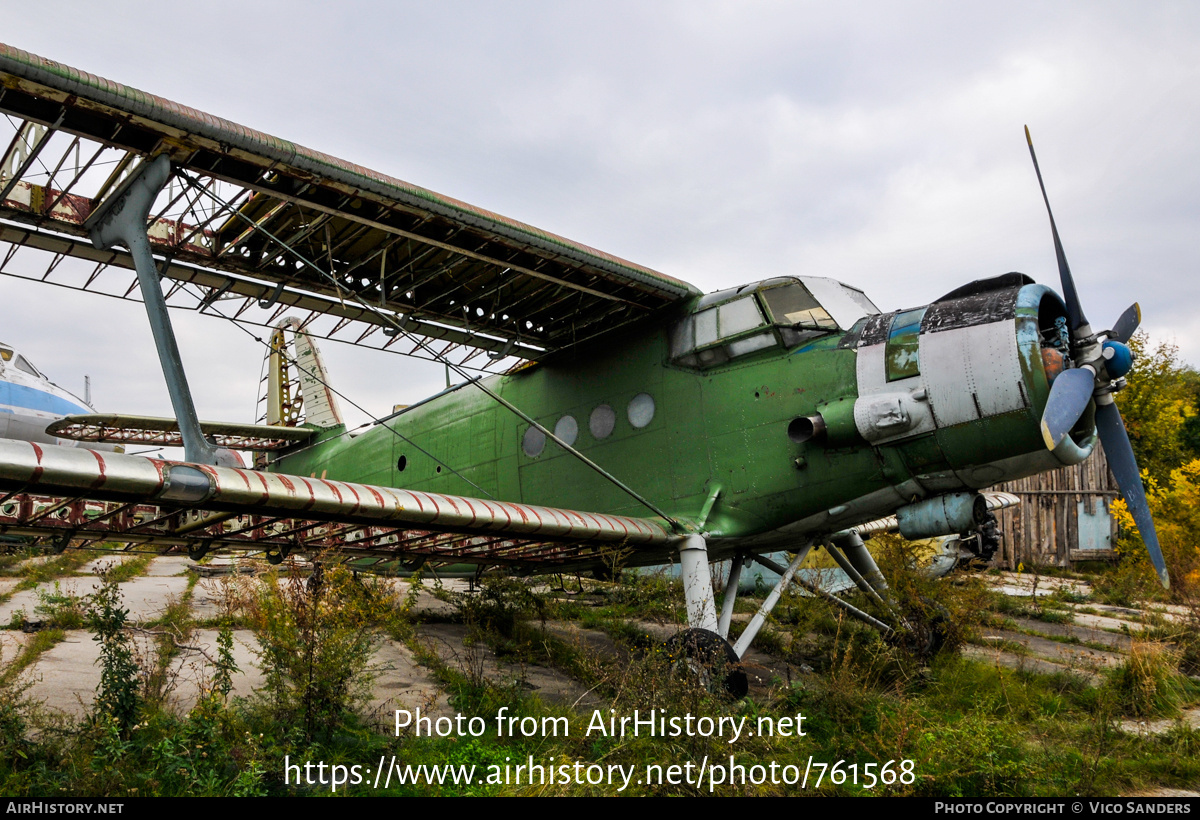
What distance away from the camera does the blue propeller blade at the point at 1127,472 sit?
6992 millimetres

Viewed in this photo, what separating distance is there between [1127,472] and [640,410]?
4937mm

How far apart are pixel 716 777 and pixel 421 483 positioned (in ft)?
23.4

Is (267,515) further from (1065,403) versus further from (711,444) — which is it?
(1065,403)

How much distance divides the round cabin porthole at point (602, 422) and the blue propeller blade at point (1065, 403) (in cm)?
444

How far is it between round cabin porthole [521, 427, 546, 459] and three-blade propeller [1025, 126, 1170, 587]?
18.2 ft

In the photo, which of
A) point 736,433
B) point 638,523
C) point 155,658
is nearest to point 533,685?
point 638,523

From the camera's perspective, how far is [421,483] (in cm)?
1053

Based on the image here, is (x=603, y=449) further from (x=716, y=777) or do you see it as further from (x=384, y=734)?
(x=716, y=777)

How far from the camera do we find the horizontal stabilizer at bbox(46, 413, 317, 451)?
10953 mm

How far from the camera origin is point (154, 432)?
11.7 meters

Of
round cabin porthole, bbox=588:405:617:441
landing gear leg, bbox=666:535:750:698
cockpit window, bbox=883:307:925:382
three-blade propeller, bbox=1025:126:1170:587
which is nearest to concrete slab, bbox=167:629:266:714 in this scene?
landing gear leg, bbox=666:535:750:698

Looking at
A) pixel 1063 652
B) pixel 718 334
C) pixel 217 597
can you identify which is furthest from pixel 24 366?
pixel 1063 652

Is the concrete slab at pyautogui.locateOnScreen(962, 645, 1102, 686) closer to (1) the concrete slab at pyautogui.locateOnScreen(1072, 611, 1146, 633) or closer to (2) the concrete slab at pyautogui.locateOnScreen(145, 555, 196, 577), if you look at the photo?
(1) the concrete slab at pyautogui.locateOnScreen(1072, 611, 1146, 633)

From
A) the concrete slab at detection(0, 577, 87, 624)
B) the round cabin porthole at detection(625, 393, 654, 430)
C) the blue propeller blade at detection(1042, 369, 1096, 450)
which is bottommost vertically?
the concrete slab at detection(0, 577, 87, 624)
